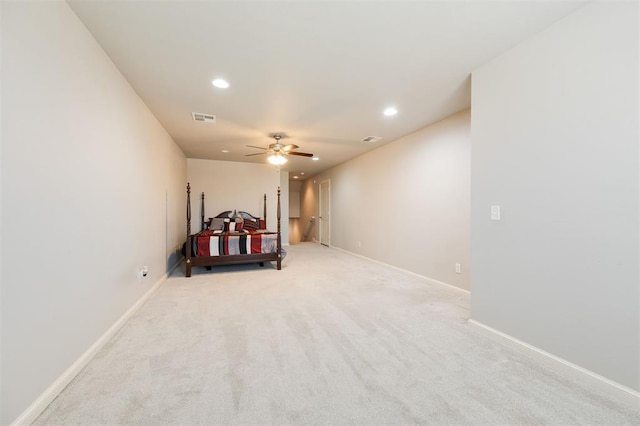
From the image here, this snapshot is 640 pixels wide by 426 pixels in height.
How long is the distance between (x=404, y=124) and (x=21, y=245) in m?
4.04

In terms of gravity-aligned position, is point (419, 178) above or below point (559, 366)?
above

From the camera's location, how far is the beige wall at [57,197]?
Answer: 125 centimetres

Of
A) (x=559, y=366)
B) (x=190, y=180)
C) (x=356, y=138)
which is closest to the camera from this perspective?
(x=559, y=366)

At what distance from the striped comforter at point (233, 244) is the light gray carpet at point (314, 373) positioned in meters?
1.34

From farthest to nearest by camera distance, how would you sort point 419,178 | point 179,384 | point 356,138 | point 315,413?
point 356,138 → point 419,178 → point 179,384 → point 315,413

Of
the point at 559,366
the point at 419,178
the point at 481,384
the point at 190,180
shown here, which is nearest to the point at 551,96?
the point at 559,366

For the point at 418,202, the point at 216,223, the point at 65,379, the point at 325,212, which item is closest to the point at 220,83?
the point at 65,379

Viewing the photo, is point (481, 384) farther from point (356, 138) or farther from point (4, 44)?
point (356, 138)

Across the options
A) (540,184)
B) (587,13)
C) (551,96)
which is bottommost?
(540,184)

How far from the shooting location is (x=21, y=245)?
1297mm

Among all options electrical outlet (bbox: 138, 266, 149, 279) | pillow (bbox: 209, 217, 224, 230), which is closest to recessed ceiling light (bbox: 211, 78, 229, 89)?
electrical outlet (bbox: 138, 266, 149, 279)

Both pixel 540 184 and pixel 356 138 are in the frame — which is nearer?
pixel 540 184

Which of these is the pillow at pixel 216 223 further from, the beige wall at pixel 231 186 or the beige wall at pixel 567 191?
the beige wall at pixel 567 191

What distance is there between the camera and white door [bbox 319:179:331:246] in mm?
7823
